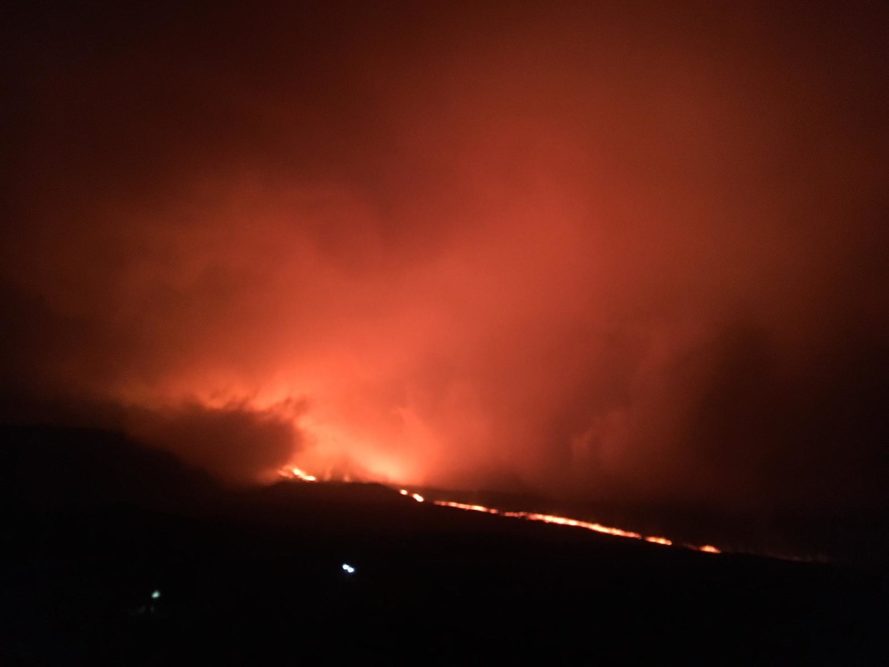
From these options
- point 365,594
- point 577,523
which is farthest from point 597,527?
point 365,594

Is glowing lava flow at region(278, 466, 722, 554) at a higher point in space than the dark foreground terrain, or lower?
higher

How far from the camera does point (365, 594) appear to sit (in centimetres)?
1648

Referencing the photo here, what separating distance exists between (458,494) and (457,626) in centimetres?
1612

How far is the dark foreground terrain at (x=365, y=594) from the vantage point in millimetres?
14336

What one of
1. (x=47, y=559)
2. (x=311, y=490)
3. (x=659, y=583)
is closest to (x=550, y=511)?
(x=311, y=490)

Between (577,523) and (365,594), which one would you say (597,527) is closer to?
(577,523)

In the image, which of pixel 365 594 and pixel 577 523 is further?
pixel 577 523

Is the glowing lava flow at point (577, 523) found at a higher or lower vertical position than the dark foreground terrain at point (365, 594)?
higher

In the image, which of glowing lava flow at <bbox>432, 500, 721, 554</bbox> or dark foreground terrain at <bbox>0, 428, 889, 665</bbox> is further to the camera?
glowing lava flow at <bbox>432, 500, 721, 554</bbox>

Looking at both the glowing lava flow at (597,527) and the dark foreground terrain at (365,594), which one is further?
the glowing lava flow at (597,527)

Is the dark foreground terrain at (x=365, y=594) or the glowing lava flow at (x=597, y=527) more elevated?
the glowing lava flow at (x=597, y=527)

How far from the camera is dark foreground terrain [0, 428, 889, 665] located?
14.3m

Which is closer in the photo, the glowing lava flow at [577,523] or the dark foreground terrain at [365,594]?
the dark foreground terrain at [365,594]

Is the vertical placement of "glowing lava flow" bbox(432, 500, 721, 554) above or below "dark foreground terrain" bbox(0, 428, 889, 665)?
above
